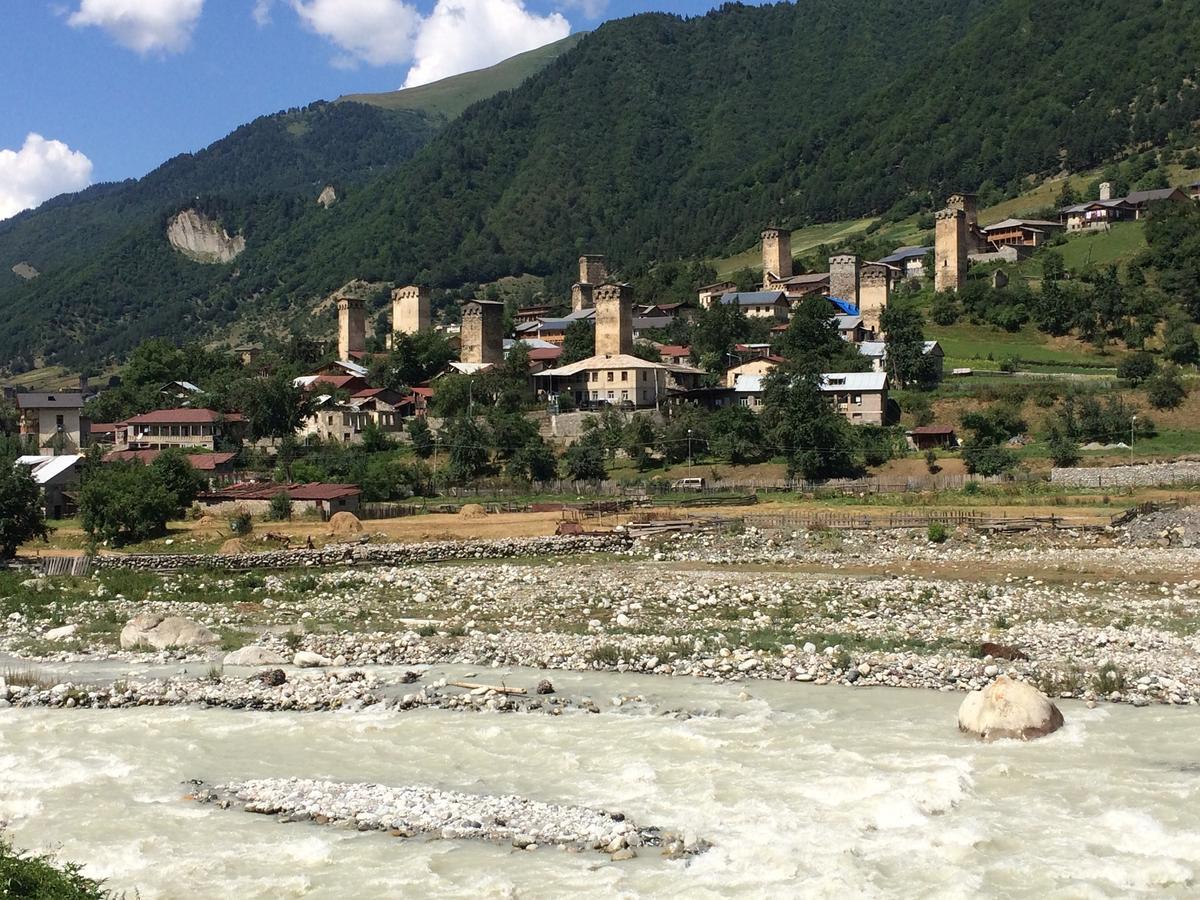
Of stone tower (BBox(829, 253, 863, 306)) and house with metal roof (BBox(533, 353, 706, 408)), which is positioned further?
stone tower (BBox(829, 253, 863, 306))

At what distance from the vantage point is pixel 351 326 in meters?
103

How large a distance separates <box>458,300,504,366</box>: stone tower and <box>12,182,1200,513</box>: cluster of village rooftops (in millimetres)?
97

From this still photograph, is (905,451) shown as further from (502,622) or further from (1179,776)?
(1179,776)

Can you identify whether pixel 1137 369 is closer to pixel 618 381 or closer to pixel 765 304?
pixel 618 381

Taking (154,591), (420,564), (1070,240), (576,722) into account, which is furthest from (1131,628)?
(1070,240)

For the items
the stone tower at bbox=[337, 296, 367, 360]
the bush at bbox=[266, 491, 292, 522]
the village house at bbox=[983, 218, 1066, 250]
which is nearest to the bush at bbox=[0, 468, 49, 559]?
the bush at bbox=[266, 491, 292, 522]

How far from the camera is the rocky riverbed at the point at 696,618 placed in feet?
71.7

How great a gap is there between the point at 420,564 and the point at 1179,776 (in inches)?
1106

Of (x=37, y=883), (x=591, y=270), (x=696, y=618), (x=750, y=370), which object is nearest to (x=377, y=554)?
(x=696, y=618)

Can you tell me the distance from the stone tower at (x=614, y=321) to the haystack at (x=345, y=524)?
117ft

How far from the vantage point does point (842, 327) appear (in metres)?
83.2

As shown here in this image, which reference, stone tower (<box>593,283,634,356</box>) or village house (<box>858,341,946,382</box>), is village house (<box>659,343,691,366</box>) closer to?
stone tower (<box>593,283,634,356</box>)

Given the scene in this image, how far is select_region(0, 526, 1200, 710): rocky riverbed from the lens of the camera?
21.9 m

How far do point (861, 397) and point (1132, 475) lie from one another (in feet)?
52.7
